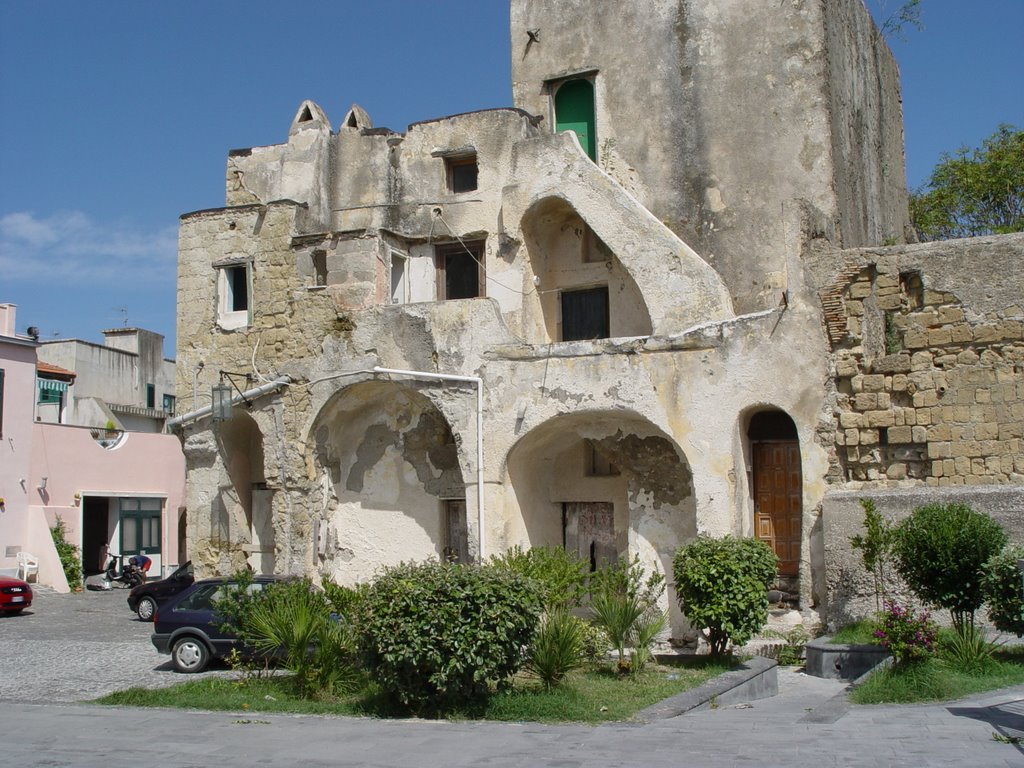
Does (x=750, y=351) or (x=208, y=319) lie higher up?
(x=208, y=319)

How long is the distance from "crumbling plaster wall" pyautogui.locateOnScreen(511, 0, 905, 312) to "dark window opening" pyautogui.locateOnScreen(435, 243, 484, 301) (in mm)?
3266

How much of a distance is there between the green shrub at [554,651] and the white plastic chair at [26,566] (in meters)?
21.7

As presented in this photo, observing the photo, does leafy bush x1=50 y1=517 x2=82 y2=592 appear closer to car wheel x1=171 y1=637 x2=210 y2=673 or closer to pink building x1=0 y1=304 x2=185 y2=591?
pink building x1=0 y1=304 x2=185 y2=591

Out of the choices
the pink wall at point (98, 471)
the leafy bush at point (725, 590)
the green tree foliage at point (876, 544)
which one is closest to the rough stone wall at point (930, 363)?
the green tree foliage at point (876, 544)

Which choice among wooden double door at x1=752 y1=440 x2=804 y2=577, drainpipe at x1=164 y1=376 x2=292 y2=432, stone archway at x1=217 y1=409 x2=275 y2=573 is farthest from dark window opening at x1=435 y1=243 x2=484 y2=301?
wooden double door at x1=752 y1=440 x2=804 y2=577

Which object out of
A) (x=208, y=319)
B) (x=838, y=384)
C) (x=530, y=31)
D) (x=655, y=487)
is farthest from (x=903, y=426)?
(x=208, y=319)

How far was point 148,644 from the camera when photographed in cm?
2050

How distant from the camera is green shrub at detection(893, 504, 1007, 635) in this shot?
1442 cm

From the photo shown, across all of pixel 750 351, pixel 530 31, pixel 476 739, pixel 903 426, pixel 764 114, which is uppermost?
pixel 530 31

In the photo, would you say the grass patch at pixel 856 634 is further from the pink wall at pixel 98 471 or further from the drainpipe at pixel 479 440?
the pink wall at pixel 98 471

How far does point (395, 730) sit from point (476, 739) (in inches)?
40.9

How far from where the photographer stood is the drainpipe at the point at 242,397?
76.5 ft

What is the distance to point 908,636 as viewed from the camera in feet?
43.9

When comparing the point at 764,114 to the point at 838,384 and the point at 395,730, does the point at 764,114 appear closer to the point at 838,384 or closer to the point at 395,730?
the point at 838,384
